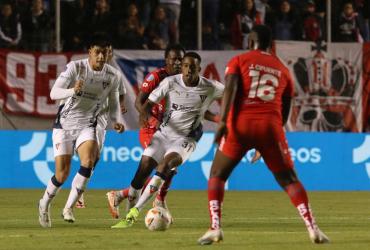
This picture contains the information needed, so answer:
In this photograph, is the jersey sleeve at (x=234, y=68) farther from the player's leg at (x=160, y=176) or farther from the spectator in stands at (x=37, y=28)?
the spectator in stands at (x=37, y=28)

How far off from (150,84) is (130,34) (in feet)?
25.4

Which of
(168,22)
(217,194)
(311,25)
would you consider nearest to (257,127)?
(217,194)

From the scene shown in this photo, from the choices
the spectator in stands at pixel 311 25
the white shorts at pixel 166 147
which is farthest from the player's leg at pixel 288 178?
the spectator in stands at pixel 311 25

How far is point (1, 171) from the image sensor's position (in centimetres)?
2023

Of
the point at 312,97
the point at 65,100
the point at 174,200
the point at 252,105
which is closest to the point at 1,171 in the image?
the point at 174,200

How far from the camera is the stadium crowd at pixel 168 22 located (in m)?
20.6

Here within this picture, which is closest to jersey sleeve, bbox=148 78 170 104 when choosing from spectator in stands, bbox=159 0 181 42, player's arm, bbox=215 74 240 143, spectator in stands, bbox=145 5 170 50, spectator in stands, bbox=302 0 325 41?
player's arm, bbox=215 74 240 143

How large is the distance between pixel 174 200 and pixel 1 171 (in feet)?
13.6

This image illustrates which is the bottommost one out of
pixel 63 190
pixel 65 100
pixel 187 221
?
pixel 63 190

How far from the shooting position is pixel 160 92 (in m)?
12.7

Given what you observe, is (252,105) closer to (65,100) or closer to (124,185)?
(65,100)

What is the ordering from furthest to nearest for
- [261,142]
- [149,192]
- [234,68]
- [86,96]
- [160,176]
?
[86,96] < [160,176] < [149,192] < [261,142] < [234,68]

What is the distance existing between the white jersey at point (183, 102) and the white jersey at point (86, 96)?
50cm

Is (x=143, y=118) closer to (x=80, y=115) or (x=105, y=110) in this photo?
(x=105, y=110)
